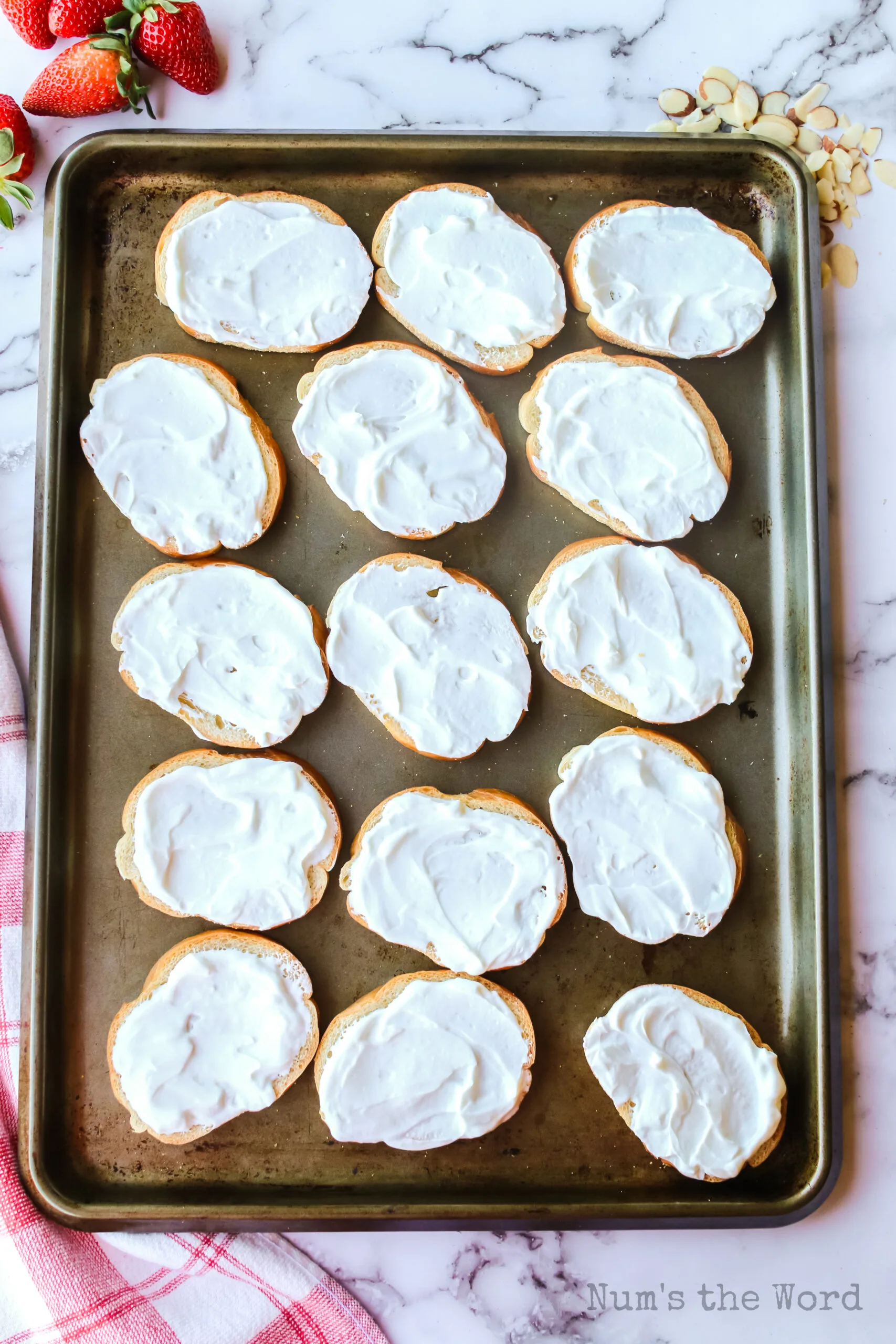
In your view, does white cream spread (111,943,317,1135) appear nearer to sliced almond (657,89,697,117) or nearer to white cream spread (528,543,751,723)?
white cream spread (528,543,751,723)

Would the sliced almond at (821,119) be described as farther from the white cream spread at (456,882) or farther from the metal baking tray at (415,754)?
the white cream spread at (456,882)

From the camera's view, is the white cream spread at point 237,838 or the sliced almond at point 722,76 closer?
the white cream spread at point 237,838

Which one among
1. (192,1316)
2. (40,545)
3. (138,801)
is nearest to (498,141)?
(40,545)

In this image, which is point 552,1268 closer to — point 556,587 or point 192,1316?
point 192,1316

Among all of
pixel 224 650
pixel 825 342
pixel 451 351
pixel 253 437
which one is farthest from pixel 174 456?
pixel 825 342

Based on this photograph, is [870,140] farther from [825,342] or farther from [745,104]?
[825,342]

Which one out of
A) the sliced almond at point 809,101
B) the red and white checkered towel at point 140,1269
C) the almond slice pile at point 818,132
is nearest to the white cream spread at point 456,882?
the red and white checkered towel at point 140,1269
